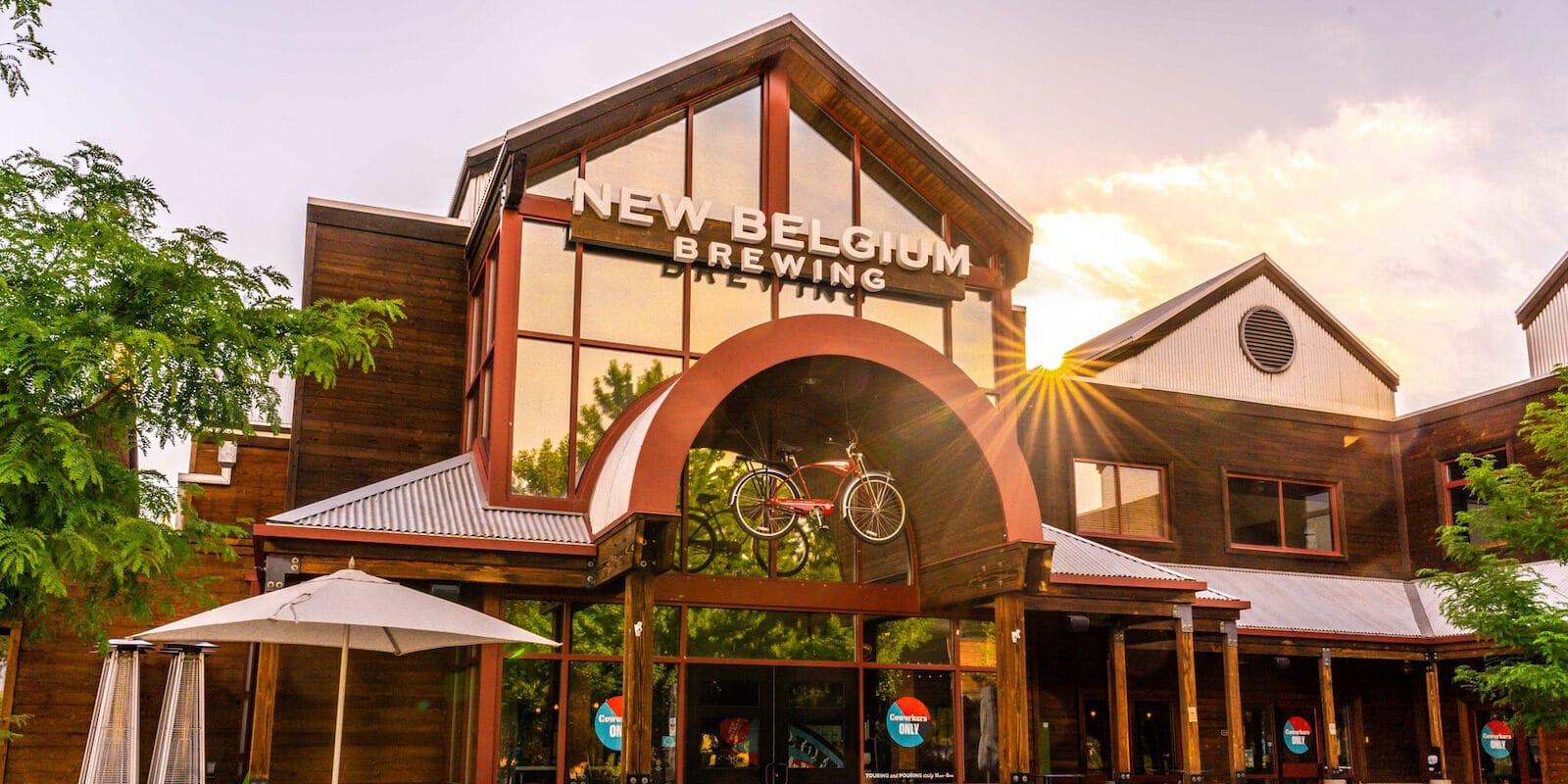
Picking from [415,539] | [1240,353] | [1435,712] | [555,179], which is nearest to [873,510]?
[415,539]

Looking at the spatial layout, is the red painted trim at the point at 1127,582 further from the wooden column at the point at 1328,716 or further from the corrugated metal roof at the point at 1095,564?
the wooden column at the point at 1328,716

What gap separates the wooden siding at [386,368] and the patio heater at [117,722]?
281 cm

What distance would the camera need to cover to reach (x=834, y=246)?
55.7 ft

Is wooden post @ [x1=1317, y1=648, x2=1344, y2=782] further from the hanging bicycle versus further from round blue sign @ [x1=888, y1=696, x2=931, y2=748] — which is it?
the hanging bicycle

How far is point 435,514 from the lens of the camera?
1434 cm

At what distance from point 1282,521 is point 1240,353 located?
2922 millimetres

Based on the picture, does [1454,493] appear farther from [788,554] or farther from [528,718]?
[528,718]

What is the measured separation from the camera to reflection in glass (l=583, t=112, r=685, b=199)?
652 inches

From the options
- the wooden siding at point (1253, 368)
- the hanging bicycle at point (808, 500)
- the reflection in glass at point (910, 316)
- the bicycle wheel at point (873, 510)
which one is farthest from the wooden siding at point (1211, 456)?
the hanging bicycle at point (808, 500)

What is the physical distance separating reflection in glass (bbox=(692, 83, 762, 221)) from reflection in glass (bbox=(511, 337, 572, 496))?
2911mm

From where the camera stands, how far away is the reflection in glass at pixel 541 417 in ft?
50.0

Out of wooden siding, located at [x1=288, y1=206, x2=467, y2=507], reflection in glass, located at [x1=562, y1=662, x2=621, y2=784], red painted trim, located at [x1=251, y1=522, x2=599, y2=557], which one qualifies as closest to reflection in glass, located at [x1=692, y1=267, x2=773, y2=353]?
red painted trim, located at [x1=251, y1=522, x2=599, y2=557]

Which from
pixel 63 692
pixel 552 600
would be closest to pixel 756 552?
pixel 552 600

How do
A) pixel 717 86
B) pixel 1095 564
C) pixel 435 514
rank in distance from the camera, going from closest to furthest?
pixel 435 514, pixel 1095 564, pixel 717 86
